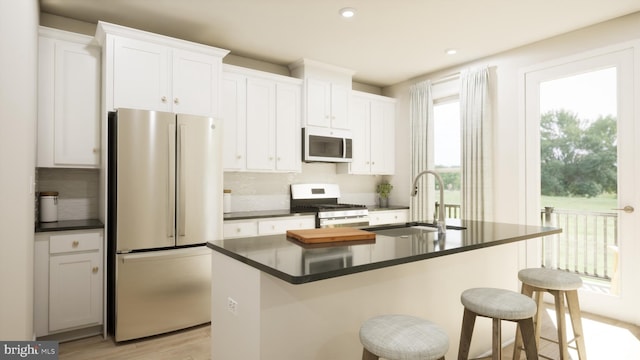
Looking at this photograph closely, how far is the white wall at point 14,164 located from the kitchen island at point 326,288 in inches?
35.8

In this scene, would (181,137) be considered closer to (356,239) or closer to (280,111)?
(280,111)

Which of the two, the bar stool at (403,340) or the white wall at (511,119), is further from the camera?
the white wall at (511,119)

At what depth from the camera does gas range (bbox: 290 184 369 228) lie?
13.8 feet

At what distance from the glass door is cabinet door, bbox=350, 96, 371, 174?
197cm

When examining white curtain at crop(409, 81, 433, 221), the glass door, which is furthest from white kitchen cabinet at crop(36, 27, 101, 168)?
the glass door

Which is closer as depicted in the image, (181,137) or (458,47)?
(181,137)

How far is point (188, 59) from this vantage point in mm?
3260

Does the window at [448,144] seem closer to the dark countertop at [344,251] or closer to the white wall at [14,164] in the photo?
the dark countertop at [344,251]

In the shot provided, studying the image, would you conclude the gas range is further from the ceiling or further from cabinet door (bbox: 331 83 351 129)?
the ceiling

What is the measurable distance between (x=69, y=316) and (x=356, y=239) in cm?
241

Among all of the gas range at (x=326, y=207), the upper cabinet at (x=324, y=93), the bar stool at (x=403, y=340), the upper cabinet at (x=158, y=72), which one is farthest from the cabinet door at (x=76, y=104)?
the bar stool at (x=403, y=340)

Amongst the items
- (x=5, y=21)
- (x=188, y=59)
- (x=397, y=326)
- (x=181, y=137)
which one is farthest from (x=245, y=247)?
(x=188, y=59)

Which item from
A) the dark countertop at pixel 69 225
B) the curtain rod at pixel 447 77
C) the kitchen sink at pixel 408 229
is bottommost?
the dark countertop at pixel 69 225

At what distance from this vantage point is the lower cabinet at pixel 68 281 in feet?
8.80
